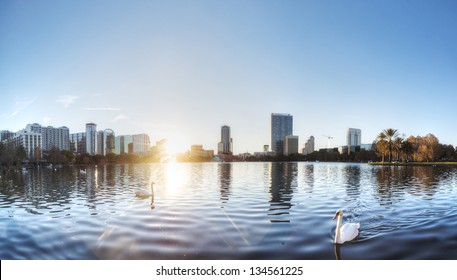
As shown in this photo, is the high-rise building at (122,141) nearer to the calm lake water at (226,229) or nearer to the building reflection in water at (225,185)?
the calm lake water at (226,229)

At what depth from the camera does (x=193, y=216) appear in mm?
12828

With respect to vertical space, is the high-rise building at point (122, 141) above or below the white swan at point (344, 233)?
above

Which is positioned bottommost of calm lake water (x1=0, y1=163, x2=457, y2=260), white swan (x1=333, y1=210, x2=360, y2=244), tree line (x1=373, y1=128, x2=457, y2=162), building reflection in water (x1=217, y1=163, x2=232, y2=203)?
building reflection in water (x1=217, y1=163, x2=232, y2=203)

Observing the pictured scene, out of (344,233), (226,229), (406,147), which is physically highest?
(406,147)

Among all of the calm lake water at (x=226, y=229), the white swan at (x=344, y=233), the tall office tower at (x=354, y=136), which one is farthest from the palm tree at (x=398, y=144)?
the white swan at (x=344, y=233)

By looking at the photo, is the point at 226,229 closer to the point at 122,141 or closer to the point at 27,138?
the point at 122,141

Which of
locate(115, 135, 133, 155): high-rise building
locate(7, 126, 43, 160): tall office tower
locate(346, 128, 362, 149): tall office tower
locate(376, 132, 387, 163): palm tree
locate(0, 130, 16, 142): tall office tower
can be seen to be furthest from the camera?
locate(376, 132, 387, 163): palm tree

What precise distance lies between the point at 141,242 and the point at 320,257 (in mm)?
4850

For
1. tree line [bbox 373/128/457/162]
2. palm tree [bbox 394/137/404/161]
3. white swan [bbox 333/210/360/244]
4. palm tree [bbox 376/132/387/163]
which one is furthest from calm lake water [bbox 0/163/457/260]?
palm tree [bbox 394/137/404/161]

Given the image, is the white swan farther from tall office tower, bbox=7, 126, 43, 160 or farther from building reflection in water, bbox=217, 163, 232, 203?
tall office tower, bbox=7, 126, 43, 160

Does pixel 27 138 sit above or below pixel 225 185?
above

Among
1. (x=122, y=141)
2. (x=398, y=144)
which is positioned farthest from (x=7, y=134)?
(x=398, y=144)

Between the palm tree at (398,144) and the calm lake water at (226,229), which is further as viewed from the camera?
the palm tree at (398,144)

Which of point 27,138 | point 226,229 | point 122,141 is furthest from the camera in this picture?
point 27,138
